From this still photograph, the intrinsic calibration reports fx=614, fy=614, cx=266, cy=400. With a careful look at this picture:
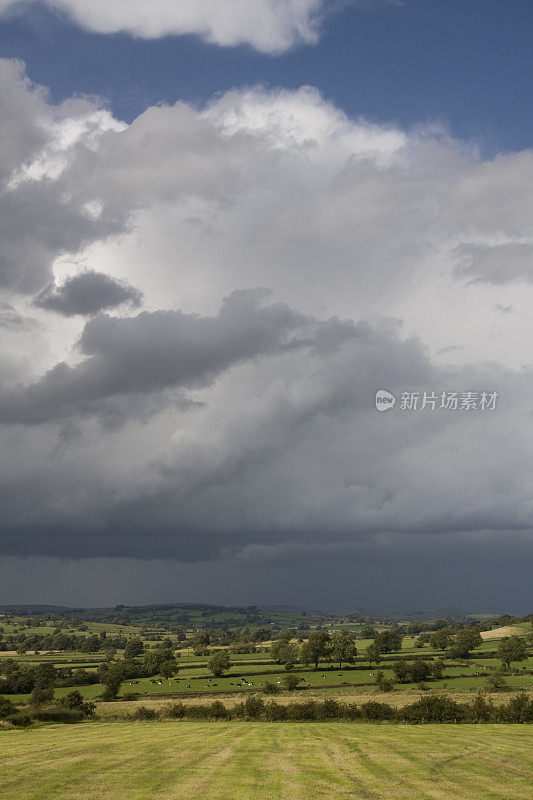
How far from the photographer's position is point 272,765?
2343 inches

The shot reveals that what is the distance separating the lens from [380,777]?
54469 mm

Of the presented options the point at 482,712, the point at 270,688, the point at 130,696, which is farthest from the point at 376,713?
the point at 130,696

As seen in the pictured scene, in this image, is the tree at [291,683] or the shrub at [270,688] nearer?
the shrub at [270,688]

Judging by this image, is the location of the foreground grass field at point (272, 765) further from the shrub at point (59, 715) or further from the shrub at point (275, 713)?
the shrub at point (59, 715)

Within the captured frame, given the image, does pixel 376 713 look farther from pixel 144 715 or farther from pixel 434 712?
pixel 144 715

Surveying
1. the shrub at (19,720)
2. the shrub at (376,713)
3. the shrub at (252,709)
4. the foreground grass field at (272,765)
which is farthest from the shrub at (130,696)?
the shrub at (376,713)

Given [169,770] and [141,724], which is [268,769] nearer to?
[169,770]

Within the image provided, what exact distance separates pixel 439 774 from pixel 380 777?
636 cm

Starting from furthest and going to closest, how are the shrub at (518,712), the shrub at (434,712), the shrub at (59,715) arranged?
1. the shrub at (59,715)
2. the shrub at (434,712)
3. the shrub at (518,712)

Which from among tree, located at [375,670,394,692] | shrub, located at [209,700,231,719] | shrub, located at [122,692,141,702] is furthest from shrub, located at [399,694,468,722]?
shrub, located at [122,692,141,702]

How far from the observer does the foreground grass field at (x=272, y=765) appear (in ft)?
160

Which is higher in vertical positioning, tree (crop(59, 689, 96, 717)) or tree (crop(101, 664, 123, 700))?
tree (crop(59, 689, 96, 717))

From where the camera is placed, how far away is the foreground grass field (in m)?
48.7

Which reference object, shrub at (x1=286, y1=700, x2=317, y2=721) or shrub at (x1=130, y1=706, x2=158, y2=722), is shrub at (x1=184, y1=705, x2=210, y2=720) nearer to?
shrub at (x1=130, y1=706, x2=158, y2=722)
